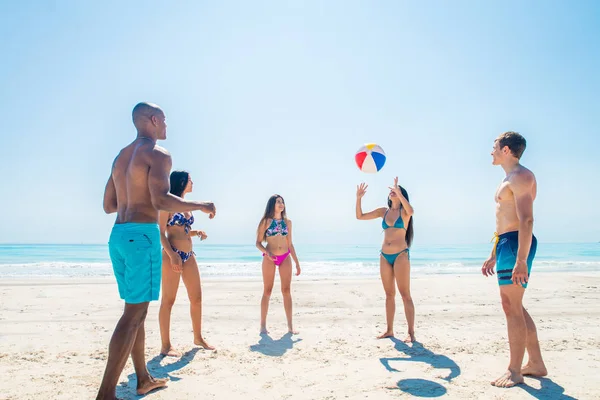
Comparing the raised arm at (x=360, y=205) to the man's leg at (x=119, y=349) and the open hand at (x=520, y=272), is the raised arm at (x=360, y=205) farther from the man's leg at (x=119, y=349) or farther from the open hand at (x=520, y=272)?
the man's leg at (x=119, y=349)

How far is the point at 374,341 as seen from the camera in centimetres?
568

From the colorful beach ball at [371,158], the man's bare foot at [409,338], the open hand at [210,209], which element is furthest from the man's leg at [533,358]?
the open hand at [210,209]

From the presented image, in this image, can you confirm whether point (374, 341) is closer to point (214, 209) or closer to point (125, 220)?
point (214, 209)

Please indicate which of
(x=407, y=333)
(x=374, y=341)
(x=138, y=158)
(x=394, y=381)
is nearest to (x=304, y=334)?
(x=374, y=341)

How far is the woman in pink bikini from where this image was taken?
6.43 meters

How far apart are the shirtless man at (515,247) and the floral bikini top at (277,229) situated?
3328mm

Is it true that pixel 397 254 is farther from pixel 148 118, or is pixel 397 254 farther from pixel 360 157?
pixel 148 118

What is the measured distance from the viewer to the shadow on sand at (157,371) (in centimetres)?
367

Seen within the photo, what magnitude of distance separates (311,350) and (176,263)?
1994mm

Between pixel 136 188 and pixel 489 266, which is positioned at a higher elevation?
pixel 136 188

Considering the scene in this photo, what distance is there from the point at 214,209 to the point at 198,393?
1.67 metres

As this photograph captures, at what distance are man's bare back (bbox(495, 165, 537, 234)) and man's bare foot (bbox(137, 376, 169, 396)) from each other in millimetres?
3596

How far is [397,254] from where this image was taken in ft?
19.4

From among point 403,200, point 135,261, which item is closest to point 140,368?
point 135,261
